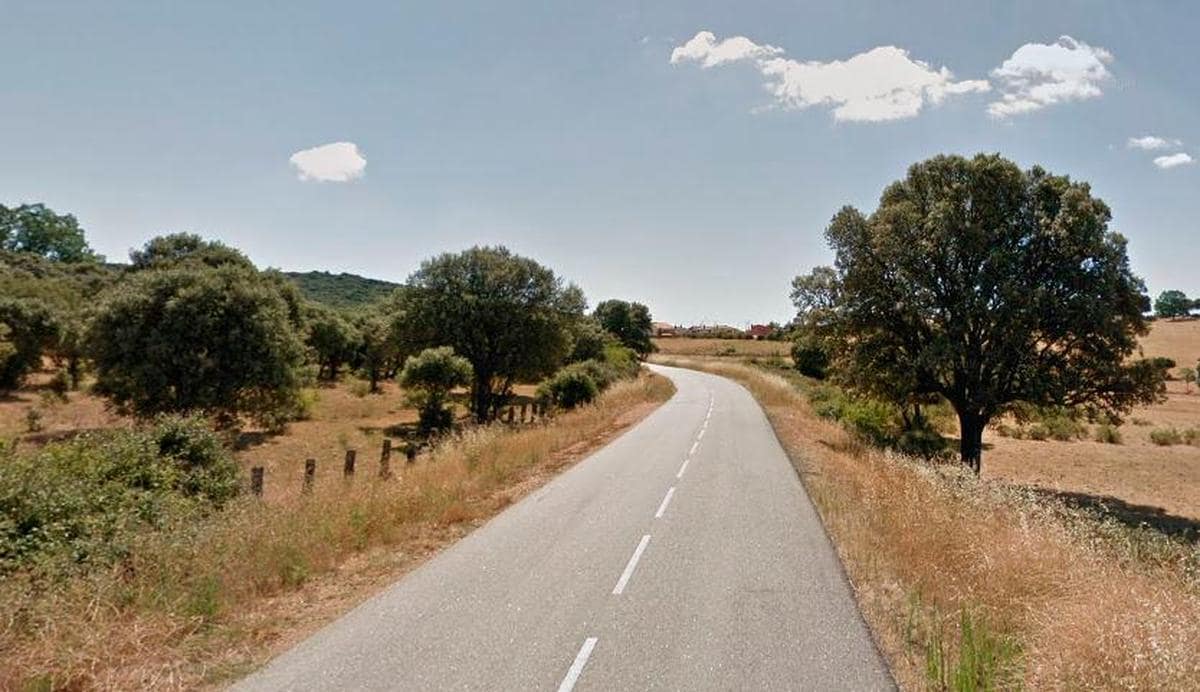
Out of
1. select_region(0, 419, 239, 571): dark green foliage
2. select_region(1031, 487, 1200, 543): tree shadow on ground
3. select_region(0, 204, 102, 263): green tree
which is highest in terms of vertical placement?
select_region(0, 204, 102, 263): green tree

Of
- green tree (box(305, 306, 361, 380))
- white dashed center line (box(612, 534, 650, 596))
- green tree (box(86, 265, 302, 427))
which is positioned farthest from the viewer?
green tree (box(305, 306, 361, 380))

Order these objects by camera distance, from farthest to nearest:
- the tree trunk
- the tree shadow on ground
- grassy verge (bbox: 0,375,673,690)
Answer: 1. the tree trunk
2. the tree shadow on ground
3. grassy verge (bbox: 0,375,673,690)

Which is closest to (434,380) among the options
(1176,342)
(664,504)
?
(664,504)

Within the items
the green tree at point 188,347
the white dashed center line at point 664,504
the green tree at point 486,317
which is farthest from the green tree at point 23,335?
the white dashed center line at point 664,504

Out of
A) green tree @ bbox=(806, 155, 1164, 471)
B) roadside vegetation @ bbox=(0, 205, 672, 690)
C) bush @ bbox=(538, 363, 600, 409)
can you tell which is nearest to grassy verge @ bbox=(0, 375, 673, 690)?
roadside vegetation @ bbox=(0, 205, 672, 690)

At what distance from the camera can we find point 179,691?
5.19 m

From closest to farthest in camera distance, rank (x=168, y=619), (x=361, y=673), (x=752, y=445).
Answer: (x=361, y=673) → (x=168, y=619) → (x=752, y=445)

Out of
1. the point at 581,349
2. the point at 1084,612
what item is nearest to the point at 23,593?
the point at 1084,612

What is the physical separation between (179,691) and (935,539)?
945 centimetres

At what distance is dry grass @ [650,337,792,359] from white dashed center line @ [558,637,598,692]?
96907 mm

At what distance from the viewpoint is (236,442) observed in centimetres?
3020

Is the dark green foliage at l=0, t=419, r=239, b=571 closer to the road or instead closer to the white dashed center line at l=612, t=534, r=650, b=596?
the road

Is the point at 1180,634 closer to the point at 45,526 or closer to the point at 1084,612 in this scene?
the point at 1084,612

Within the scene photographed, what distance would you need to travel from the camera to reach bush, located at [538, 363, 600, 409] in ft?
123
